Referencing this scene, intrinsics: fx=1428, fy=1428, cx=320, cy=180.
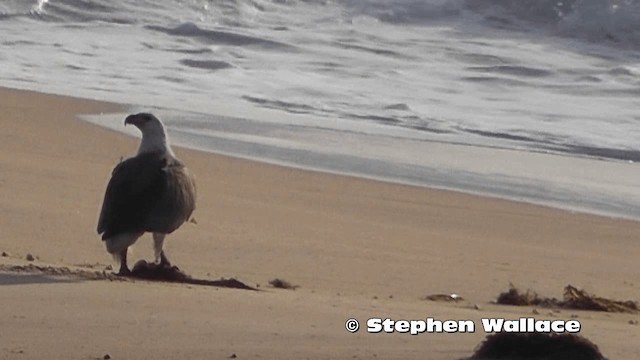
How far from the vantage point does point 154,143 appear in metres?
7.93

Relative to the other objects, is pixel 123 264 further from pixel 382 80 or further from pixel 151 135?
pixel 382 80

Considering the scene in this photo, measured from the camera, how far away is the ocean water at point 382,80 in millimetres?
14359

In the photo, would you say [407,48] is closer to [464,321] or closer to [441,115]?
[441,115]

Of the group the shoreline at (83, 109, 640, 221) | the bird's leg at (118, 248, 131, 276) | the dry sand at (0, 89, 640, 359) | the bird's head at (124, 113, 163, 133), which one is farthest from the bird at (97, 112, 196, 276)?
the shoreline at (83, 109, 640, 221)

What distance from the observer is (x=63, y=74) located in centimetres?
2052

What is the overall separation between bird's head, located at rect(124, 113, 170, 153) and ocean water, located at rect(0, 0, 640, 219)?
4.97 meters

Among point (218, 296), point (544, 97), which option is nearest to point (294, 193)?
point (218, 296)

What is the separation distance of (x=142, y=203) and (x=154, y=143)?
813 mm

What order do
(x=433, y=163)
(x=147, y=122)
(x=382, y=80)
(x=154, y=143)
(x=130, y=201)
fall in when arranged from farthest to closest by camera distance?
(x=382, y=80) < (x=433, y=163) < (x=147, y=122) < (x=154, y=143) < (x=130, y=201)

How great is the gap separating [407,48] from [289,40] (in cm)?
223

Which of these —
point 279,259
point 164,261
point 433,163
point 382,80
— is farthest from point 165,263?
point 382,80

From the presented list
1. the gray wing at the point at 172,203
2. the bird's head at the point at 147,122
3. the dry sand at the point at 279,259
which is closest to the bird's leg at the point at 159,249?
the gray wing at the point at 172,203
